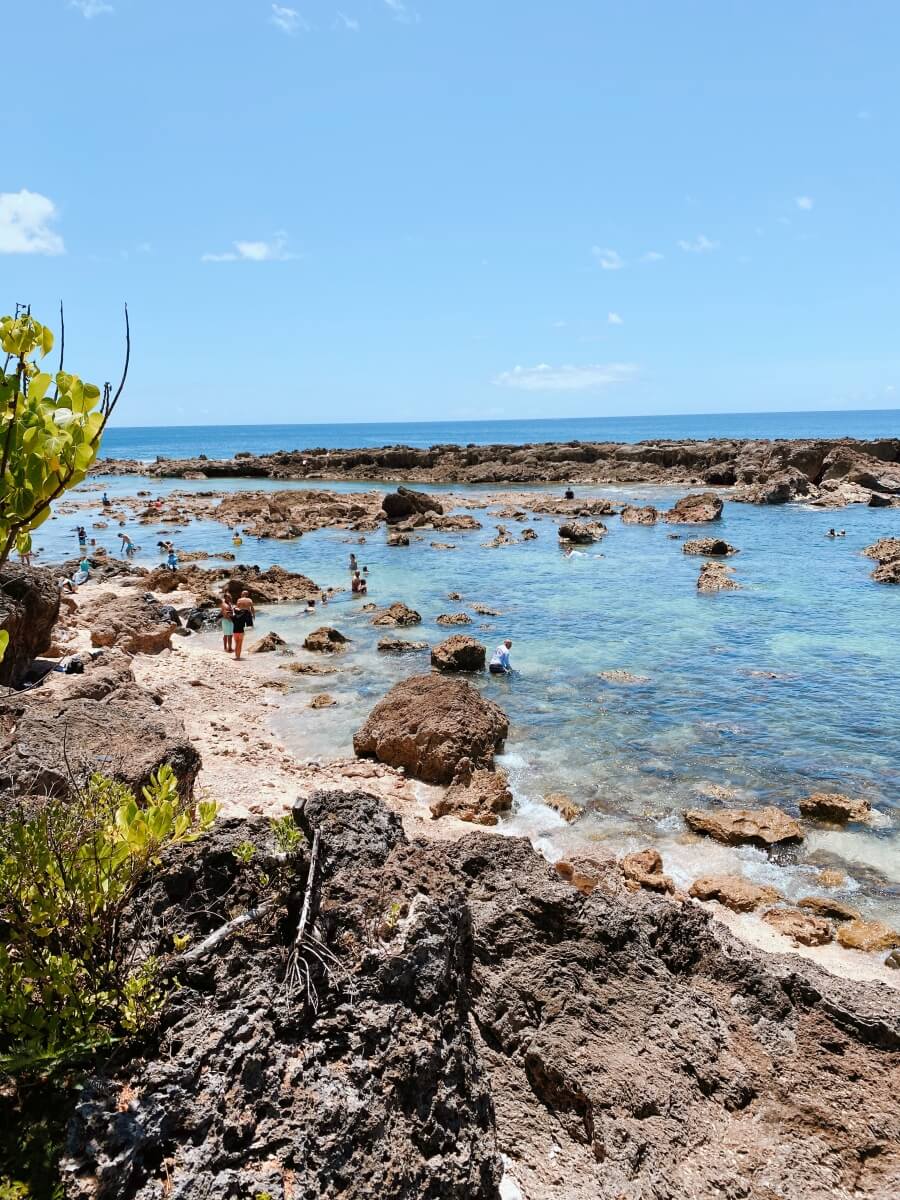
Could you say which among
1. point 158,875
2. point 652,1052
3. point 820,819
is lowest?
point 820,819

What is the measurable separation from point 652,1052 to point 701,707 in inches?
512

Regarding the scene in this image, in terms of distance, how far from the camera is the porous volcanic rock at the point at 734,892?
9.09 m

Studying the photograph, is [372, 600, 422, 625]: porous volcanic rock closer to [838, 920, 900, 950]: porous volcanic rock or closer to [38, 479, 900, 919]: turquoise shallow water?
[38, 479, 900, 919]: turquoise shallow water

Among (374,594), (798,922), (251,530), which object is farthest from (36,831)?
(251,530)

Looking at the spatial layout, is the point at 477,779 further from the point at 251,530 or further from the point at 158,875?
the point at 251,530

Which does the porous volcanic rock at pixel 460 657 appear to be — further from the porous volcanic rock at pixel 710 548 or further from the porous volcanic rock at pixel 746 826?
the porous volcanic rock at pixel 710 548

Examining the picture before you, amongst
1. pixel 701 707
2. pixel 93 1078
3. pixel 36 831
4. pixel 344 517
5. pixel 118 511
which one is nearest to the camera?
pixel 93 1078

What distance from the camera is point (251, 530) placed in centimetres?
4659

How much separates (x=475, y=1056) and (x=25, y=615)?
12536 mm

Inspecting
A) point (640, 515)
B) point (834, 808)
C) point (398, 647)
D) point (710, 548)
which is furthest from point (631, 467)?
point (834, 808)

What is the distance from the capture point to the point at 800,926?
8.56 meters

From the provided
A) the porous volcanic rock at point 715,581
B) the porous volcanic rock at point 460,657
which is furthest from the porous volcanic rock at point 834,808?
the porous volcanic rock at point 715,581

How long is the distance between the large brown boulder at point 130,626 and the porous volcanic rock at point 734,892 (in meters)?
14.4

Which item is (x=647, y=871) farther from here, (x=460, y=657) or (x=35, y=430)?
(x=460, y=657)
